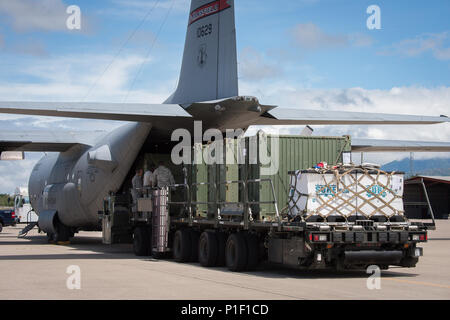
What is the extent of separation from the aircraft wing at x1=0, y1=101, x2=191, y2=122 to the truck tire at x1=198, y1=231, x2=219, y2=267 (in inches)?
146

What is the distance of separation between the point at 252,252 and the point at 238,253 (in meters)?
0.33

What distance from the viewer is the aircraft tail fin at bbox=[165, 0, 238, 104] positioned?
18219mm

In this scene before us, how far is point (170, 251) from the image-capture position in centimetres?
1839

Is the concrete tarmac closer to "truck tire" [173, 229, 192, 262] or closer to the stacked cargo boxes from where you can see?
"truck tire" [173, 229, 192, 262]

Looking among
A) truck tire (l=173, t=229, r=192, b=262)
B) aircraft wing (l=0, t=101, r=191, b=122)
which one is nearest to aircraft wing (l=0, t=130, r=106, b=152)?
aircraft wing (l=0, t=101, r=191, b=122)

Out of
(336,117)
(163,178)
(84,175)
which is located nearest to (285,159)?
(336,117)

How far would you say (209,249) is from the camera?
1545 centimetres

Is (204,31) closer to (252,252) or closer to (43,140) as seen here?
(252,252)

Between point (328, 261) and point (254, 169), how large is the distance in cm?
307

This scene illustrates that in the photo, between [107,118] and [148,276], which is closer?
[148,276]

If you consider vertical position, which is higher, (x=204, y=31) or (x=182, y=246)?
(x=204, y=31)

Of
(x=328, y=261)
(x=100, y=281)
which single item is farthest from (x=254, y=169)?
(x=100, y=281)
